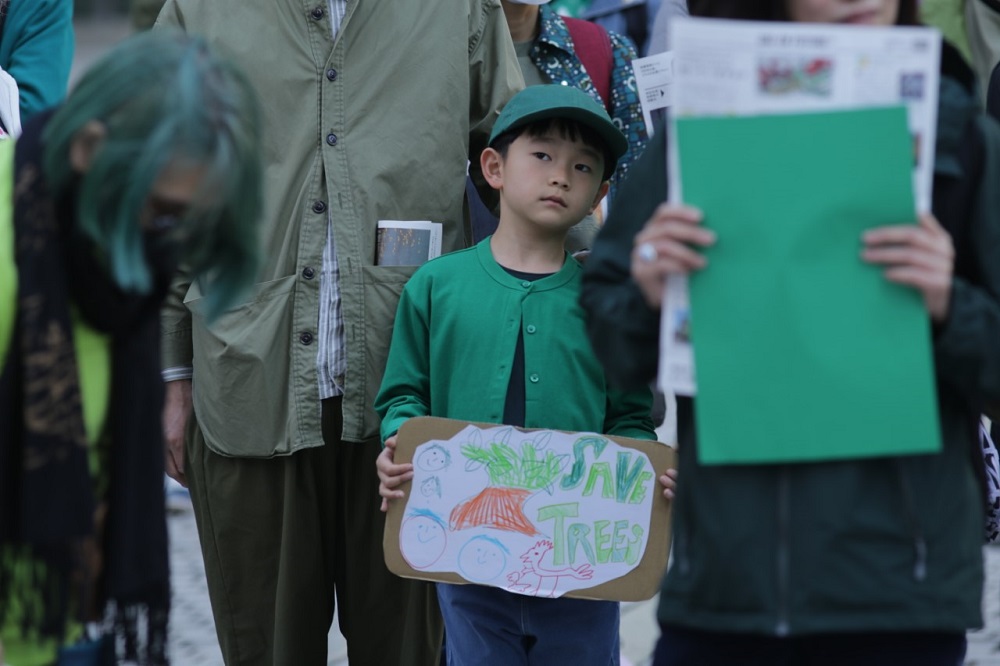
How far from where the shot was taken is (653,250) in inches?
78.1

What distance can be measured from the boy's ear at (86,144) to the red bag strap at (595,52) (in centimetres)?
209

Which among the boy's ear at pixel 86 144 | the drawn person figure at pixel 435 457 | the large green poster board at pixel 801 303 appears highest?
the boy's ear at pixel 86 144

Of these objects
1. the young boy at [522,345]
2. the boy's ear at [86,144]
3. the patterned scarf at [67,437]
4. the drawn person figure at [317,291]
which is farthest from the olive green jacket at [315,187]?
the boy's ear at [86,144]

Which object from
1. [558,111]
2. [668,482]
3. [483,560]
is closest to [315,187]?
[558,111]

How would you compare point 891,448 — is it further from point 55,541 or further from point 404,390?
point 404,390

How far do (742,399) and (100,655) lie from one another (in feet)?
3.48

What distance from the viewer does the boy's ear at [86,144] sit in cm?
195

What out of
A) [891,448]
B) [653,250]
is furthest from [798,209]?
[891,448]

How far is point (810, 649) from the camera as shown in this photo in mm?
2104

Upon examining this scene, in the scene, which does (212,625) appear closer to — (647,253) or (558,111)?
A: (558,111)

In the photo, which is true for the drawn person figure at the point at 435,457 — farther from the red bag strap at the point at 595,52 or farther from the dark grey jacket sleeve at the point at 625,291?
the red bag strap at the point at 595,52

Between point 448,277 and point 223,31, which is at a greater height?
point 223,31

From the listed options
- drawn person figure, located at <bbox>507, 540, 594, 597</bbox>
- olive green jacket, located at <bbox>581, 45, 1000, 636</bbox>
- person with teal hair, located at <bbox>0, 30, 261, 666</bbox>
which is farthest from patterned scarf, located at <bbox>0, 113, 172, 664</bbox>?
drawn person figure, located at <bbox>507, 540, 594, 597</bbox>

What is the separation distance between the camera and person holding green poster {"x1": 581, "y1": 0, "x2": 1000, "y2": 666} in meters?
1.96
